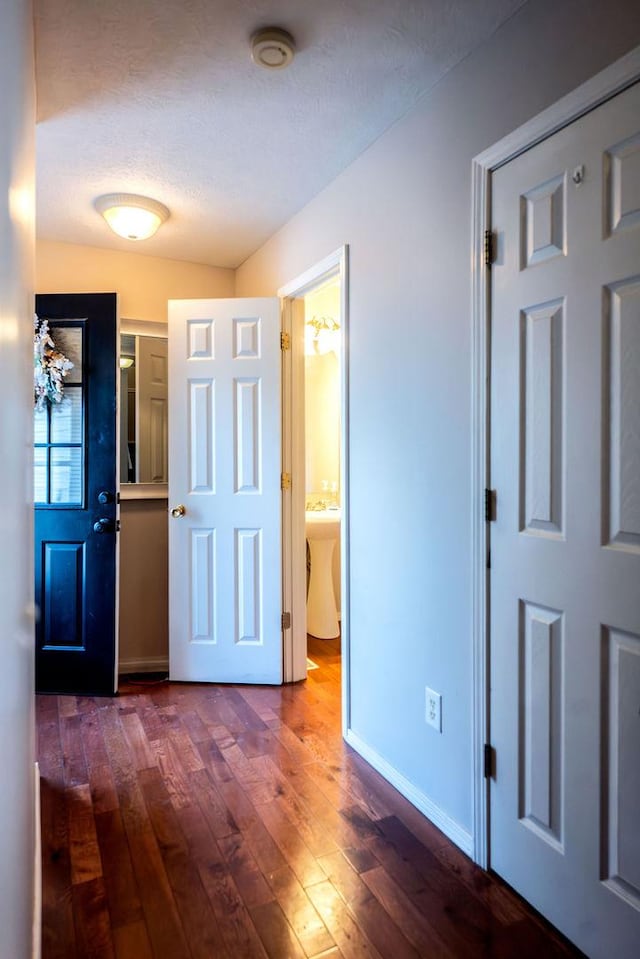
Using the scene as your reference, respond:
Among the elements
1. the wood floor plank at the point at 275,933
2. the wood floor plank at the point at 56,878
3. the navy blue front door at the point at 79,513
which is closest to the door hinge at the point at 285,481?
the navy blue front door at the point at 79,513

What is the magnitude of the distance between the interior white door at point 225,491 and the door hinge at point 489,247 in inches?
59.8

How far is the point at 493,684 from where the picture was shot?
1.60 metres

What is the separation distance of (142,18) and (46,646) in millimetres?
2692

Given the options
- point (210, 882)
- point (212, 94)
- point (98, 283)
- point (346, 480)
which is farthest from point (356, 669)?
point (98, 283)

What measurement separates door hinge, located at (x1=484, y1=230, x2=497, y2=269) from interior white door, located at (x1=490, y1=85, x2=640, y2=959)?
0.9 inches

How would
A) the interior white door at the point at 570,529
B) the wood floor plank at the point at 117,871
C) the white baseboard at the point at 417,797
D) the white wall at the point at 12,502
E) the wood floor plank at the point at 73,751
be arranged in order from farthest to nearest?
the wood floor plank at the point at 73,751 < the white baseboard at the point at 417,797 < the wood floor plank at the point at 117,871 < the interior white door at the point at 570,529 < the white wall at the point at 12,502

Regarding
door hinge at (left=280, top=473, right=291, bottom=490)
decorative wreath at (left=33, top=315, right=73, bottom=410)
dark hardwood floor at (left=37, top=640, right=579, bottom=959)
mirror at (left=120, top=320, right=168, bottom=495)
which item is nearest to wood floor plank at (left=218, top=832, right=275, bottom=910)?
dark hardwood floor at (left=37, top=640, right=579, bottom=959)

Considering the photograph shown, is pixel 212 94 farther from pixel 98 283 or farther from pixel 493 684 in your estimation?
pixel 493 684

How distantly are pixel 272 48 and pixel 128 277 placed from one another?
196 cm

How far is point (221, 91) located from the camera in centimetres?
182

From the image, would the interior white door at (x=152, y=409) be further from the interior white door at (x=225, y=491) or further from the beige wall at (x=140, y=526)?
the interior white door at (x=225, y=491)

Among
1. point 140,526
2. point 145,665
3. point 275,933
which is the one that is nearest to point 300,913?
point 275,933

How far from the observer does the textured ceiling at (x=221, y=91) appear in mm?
1504

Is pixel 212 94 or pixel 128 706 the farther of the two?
pixel 128 706
